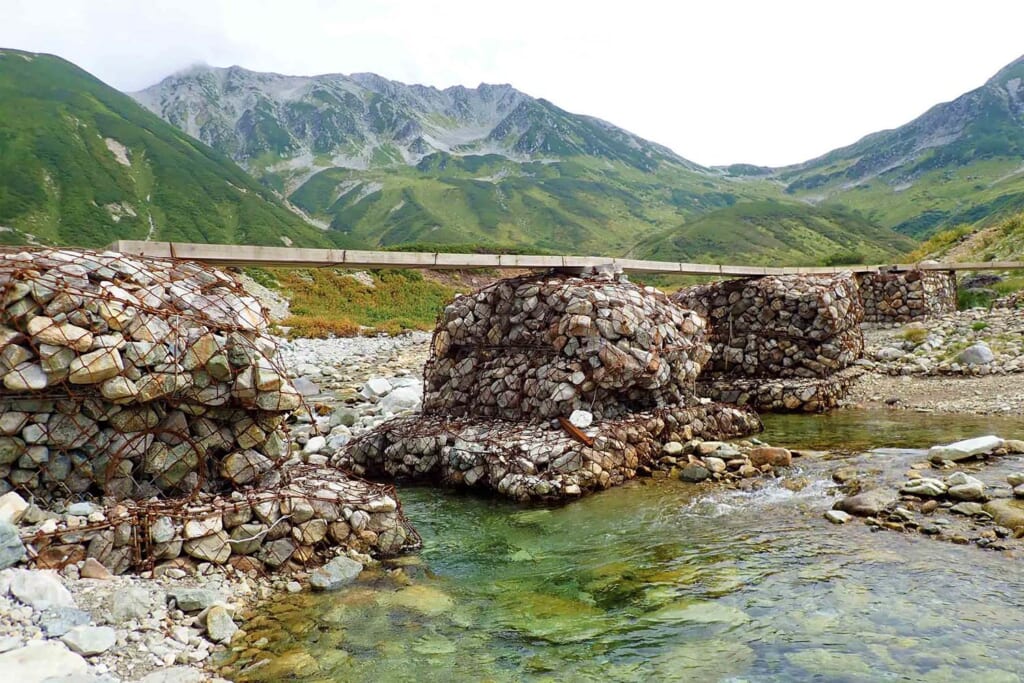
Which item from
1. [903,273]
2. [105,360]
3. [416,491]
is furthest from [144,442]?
[903,273]

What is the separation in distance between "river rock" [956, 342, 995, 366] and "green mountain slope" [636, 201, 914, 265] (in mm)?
95872

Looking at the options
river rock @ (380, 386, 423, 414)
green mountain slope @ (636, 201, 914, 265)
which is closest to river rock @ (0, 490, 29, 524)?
river rock @ (380, 386, 423, 414)

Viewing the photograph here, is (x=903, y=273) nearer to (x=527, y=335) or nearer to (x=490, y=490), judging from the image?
(x=527, y=335)

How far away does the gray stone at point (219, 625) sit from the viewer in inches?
215

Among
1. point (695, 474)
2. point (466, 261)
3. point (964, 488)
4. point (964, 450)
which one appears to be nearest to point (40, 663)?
point (466, 261)

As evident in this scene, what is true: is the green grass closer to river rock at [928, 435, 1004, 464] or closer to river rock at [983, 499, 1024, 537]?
river rock at [928, 435, 1004, 464]

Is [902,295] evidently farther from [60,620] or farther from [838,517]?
[60,620]

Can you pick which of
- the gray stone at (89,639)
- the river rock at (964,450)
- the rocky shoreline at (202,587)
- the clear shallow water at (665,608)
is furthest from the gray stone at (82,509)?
the river rock at (964,450)

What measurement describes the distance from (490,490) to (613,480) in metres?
2.13

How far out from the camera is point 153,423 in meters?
6.99

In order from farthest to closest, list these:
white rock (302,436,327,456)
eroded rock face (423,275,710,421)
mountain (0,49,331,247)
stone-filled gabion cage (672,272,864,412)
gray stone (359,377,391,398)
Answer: mountain (0,49,331,247) < stone-filled gabion cage (672,272,864,412) < gray stone (359,377,391,398) < white rock (302,436,327,456) < eroded rock face (423,275,710,421)

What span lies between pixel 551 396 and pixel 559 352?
997 mm

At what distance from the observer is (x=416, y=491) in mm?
10828

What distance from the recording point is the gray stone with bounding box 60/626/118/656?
15.7 ft
